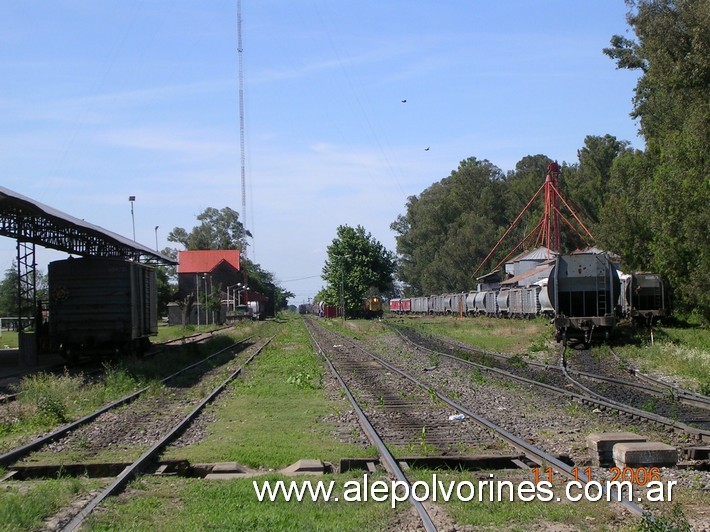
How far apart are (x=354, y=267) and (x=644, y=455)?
76.1 metres

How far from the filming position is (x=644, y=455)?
26.9 ft

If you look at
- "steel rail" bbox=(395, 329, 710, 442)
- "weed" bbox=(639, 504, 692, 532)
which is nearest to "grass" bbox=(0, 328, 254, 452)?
"weed" bbox=(639, 504, 692, 532)

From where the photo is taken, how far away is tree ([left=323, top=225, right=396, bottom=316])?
84000 mm

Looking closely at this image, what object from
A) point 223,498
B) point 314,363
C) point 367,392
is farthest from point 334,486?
point 314,363

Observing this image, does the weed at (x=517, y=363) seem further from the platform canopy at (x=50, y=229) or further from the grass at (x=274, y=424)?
the platform canopy at (x=50, y=229)

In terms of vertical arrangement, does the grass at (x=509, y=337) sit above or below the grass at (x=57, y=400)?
below

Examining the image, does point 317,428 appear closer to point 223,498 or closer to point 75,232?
point 223,498

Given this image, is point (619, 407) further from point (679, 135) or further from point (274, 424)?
point (679, 135)

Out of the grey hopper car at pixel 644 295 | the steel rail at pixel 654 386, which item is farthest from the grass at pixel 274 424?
the grey hopper car at pixel 644 295

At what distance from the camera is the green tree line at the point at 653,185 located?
29312 millimetres

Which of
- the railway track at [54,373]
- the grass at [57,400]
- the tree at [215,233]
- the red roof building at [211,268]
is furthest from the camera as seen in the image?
the tree at [215,233]

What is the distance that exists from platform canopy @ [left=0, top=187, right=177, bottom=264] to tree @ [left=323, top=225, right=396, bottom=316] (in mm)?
49326

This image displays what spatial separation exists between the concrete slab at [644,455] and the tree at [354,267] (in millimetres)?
74073

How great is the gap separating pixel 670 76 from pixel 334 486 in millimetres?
26969
